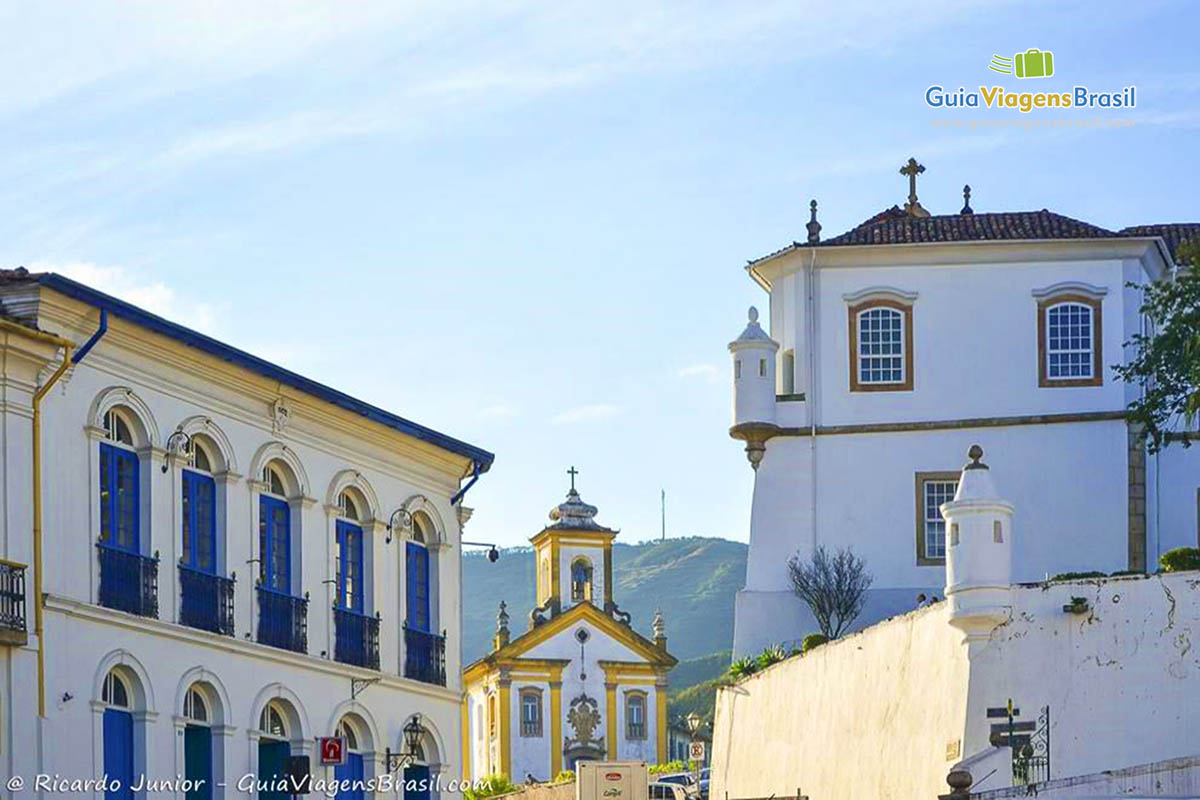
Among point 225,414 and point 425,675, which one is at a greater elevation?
point 225,414

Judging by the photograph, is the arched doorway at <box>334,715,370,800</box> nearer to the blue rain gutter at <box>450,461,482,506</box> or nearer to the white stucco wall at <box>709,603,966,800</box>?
the blue rain gutter at <box>450,461,482,506</box>

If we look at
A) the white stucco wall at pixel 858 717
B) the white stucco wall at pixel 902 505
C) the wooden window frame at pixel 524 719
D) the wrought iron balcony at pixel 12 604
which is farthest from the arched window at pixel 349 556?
the wooden window frame at pixel 524 719

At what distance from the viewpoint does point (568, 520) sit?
10231 cm

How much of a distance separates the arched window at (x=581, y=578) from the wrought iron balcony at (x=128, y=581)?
69.2 metres

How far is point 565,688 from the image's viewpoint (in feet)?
322

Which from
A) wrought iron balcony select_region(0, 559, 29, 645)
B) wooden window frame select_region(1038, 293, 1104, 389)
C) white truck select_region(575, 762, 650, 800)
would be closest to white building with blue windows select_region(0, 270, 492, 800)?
wrought iron balcony select_region(0, 559, 29, 645)

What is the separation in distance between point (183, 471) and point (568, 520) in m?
68.6

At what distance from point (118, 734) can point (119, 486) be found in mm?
3009

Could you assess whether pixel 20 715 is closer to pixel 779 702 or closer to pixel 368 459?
pixel 368 459

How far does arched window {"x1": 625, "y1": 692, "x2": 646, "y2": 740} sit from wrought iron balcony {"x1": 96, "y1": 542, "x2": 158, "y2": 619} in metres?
66.3

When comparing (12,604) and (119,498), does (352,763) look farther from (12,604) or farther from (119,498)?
(12,604)

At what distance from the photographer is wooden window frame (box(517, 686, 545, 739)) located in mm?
96250

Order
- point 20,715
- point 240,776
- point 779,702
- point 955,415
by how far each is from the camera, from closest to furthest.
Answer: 1. point 20,715
2. point 240,776
3. point 779,702
4. point 955,415

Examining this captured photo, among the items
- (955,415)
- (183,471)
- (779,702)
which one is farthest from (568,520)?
(183,471)
